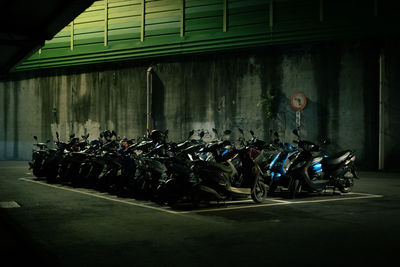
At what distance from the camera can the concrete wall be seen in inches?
621

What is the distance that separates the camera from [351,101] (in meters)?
15.8

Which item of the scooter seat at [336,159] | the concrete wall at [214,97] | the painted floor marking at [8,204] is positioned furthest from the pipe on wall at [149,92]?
the painted floor marking at [8,204]

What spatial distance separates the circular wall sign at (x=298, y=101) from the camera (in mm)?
16391

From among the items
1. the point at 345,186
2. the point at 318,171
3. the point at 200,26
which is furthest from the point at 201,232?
the point at 200,26

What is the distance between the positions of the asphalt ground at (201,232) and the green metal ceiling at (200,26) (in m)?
8.57

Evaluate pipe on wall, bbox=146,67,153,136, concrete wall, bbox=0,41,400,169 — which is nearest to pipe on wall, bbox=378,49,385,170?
concrete wall, bbox=0,41,400,169

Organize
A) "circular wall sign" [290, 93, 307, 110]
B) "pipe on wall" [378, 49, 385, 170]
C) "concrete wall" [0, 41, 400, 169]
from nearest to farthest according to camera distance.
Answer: "pipe on wall" [378, 49, 385, 170]
"concrete wall" [0, 41, 400, 169]
"circular wall sign" [290, 93, 307, 110]

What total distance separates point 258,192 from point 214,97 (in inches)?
393

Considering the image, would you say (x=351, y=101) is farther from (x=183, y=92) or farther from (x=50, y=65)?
(x=50, y=65)

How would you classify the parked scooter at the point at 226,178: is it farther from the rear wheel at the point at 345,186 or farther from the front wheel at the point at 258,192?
the rear wheel at the point at 345,186

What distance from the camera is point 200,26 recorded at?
1861 centimetres

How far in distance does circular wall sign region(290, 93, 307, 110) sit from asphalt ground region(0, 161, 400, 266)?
23.8 ft

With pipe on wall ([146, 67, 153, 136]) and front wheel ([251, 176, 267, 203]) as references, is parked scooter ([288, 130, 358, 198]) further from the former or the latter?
pipe on wall ([146, 67, 153, 136])

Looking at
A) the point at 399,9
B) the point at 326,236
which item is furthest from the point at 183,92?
the point at 326,236
